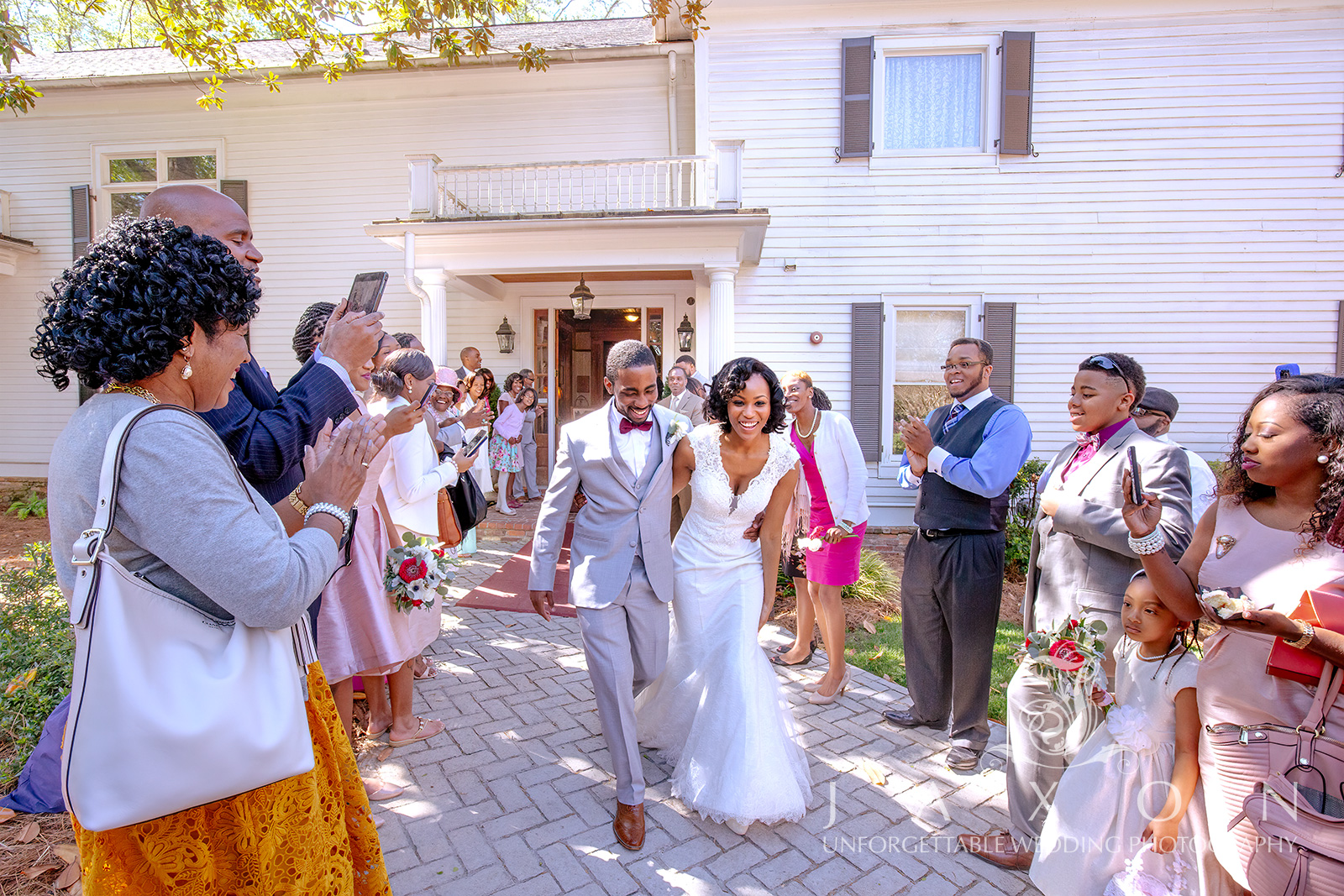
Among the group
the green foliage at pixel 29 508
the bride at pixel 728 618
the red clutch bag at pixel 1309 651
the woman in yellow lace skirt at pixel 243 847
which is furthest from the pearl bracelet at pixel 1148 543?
the green foliage at pixel 29 508

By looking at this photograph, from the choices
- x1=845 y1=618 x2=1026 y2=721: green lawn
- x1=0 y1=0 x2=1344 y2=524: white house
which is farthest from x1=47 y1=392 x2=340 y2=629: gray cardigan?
x1=0 y1=0 x2=1344 y2=524: white house

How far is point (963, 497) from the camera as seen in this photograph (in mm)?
3588

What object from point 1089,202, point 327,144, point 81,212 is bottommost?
point 1089,202

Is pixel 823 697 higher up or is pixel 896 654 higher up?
pixel 823 697

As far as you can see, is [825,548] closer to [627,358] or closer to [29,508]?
[627,358]

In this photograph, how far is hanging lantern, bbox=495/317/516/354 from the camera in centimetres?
1099

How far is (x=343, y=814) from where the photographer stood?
1768 mm

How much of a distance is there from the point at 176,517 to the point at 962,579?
3478 millimetres

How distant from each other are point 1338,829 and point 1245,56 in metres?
11.6

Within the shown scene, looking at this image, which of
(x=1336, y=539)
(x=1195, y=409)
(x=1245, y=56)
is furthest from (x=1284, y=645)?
(x=1245, y=56)

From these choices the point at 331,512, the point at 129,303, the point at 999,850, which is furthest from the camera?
the point at 999,850

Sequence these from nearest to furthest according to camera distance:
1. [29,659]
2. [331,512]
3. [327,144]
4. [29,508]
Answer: [331,512]
[29,659]
[29,508]
[327,144]

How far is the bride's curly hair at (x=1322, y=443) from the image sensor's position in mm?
1909

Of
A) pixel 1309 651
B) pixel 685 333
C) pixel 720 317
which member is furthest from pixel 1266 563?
pixel 685 333
